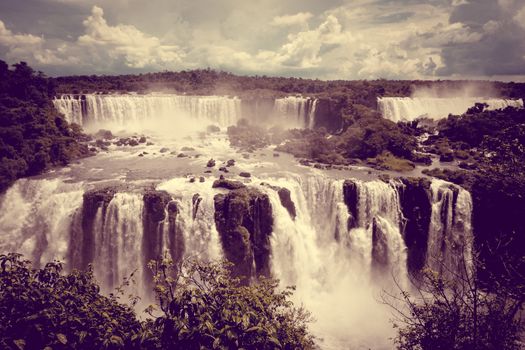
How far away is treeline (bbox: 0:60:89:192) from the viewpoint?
26734 millimetres

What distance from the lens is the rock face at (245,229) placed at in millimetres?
22731

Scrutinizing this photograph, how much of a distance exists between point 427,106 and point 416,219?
35.9m

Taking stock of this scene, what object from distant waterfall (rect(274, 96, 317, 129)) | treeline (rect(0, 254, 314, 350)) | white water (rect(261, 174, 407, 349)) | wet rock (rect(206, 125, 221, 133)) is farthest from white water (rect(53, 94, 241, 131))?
treeline (rect(0, 254, 314, 350))

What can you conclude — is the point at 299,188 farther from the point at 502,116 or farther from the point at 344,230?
the point at 502,116

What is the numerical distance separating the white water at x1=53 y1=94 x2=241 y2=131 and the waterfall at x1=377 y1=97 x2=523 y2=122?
22.5 meters

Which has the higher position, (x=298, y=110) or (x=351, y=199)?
(x=298, y=110)

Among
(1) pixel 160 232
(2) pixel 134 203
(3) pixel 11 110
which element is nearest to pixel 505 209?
(1) pixel 160 232

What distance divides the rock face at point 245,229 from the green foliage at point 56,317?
44.1ft

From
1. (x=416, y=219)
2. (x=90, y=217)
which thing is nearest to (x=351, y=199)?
(x=416, y=219)

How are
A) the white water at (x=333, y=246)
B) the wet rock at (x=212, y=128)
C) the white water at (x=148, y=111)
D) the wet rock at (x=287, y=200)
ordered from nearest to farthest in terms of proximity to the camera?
the white water at (x=333, y=246)
the wet rock at (x=287, y=200)
the white water at (x=148, y=111)
the wet rock at (x=212, y=128)

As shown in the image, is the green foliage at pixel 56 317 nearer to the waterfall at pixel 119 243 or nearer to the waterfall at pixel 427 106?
the waterfall at pixel 119 243

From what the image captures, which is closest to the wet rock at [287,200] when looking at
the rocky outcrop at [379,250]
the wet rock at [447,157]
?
the rocky outcrop at [379,250]

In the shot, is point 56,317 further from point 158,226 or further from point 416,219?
point 416,219

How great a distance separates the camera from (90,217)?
22766mm
